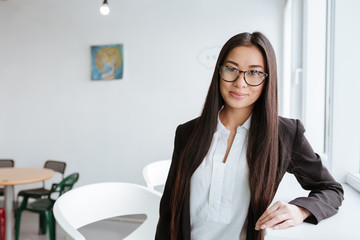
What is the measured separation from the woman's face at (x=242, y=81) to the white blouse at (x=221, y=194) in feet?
0.39

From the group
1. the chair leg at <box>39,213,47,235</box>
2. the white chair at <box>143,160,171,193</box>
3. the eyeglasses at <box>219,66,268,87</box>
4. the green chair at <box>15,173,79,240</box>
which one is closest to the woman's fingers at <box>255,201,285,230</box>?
the eyeglasses at <box>219,66,268,87</box>

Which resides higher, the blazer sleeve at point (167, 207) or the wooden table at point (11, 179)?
the blazer sleeve at point (167, 207)

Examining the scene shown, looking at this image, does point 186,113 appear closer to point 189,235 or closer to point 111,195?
point 111,195

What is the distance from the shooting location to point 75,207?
54.0 inches

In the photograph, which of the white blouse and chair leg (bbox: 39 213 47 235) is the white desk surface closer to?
the white blouse

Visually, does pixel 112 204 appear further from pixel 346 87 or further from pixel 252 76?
pixel 346 87

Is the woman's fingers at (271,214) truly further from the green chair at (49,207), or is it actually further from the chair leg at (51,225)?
the chair leg at (51,225)

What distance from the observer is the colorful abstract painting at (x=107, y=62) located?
3.89 metres

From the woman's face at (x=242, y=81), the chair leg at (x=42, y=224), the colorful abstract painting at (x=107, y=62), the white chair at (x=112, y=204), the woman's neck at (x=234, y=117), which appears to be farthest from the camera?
the colorful abstract painting at (x=107, y=62)

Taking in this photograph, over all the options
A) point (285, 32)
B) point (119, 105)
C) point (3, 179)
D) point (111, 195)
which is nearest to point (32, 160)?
point (3, 179)

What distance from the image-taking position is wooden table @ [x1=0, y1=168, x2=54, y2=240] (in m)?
2.99

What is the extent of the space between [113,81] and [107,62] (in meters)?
0.26

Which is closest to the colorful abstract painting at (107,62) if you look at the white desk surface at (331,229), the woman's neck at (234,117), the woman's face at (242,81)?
Result: the woman's neck at (234,117)

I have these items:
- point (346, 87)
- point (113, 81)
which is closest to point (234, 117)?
point (346, 87)
